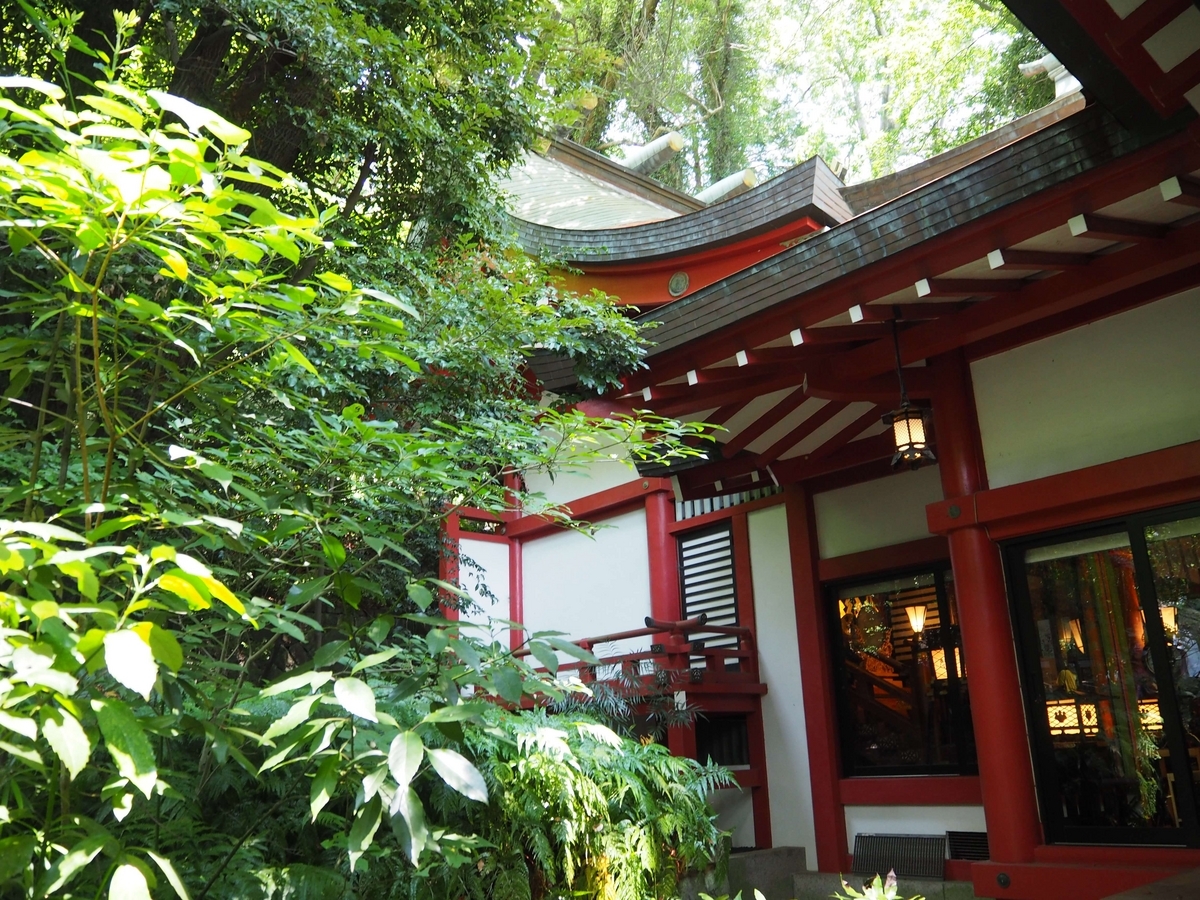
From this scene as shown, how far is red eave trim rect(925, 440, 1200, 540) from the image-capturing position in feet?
12.6

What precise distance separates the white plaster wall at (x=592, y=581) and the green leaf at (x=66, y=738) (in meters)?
6.40

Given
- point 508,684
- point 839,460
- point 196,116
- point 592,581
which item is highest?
point 839,460

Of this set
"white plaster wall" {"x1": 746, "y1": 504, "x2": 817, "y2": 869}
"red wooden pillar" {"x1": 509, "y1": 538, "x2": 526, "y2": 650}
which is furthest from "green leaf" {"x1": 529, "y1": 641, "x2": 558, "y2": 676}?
"red wooden pillar" {"x1": 509, "y1": 538, "x2": 526, "y2": 650}

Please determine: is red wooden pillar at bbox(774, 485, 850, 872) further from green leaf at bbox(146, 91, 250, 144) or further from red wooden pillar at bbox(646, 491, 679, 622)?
green leaf at bbox(146, 91, 250, 144)

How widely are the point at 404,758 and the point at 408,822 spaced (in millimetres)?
80

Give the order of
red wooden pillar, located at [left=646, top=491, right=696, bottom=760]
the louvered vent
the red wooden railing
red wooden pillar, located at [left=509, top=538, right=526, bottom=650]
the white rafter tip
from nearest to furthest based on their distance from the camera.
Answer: the white rafter tip, the red wooden railing, the louvered vent, red wooden pillar, located at [left=646, top=491, right=696, bottom=760], red wooden pillar, located at [left=509, top=538, right=526, bottom=650]

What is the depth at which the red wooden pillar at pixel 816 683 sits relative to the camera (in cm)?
591

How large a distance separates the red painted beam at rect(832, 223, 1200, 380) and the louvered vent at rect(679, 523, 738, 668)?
2.63 m

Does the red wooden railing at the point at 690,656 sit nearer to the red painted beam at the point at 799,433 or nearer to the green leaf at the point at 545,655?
the red painted beam at the point at 799,433

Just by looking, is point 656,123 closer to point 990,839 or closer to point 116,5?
point 116,5

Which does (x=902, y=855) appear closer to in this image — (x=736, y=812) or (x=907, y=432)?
(x=736, y=812)

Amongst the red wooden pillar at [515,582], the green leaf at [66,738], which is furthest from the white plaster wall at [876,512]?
the green leaf at [66,738]

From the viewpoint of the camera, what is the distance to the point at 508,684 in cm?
132

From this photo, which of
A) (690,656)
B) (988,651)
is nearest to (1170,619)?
(988,651)
